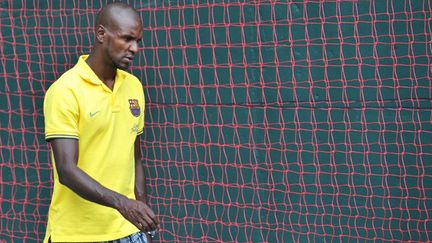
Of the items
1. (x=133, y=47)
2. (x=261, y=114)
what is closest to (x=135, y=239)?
(x=133, y=47)

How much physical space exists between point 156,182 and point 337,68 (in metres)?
1.68

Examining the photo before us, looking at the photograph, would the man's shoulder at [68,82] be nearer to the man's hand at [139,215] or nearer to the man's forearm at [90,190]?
the man's forearm at [90,190]

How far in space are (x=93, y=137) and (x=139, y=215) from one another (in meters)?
0.52

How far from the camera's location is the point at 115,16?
140 inches

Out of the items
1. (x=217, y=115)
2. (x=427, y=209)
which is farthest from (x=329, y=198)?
(x=217, y=115)

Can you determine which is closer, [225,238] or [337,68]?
[337,68]

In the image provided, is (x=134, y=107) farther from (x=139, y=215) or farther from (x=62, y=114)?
(x=139, y=215)

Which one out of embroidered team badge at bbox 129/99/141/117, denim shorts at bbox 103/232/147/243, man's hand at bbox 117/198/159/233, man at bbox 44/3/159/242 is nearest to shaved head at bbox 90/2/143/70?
man at bbox 44/3/159/242

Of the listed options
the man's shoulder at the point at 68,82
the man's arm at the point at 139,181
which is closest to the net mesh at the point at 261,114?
the man's arm at the point at 139,181

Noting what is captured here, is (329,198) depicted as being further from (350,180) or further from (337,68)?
(337,68)

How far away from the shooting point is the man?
3324 millimetres

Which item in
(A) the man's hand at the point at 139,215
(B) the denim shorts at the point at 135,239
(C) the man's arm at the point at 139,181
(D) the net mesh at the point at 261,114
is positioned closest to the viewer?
(A) the man's hand at the point at 139,215

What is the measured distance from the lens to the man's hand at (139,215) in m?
3.19

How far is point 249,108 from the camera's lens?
536 cm
